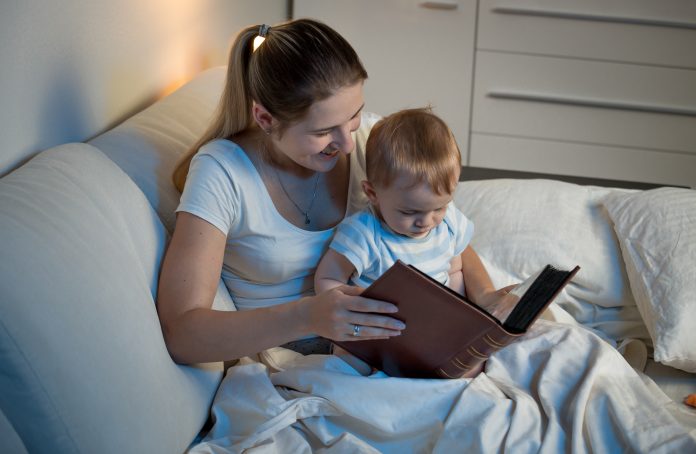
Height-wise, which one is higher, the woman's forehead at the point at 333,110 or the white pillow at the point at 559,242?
the woman's forehead at the point at 333,110

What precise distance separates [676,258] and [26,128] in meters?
1.27

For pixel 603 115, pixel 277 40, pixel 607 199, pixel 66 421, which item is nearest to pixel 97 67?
pixel 277 40

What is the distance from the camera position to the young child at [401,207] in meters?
1.46

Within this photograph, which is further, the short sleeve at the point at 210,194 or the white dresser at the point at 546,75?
the white dresser at the point at 546,75

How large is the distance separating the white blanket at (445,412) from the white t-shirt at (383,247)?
0.64 feet

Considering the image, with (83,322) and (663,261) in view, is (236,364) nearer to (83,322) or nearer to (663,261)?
(83,322)

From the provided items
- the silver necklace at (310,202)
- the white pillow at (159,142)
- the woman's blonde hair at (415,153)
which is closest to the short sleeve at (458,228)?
the woman's blonde hair at (415,153)

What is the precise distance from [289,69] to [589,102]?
6.97 feet

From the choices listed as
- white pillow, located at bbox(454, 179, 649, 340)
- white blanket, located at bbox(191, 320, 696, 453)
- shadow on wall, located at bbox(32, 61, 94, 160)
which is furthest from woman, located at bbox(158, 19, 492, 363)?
white pillow, located at bbox(454, 179, 649, 340)

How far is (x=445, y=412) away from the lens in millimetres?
1335

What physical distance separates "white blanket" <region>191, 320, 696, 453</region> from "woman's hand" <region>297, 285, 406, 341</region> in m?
0.13

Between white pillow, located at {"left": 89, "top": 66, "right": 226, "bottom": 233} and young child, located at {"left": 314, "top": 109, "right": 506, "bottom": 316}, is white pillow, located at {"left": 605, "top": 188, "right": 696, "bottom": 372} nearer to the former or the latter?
young child, located at {"left": 314, "top": 109, "right": 506, "bottom": 316}

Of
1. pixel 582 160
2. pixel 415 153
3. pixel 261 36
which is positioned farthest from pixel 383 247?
pixel 582 160

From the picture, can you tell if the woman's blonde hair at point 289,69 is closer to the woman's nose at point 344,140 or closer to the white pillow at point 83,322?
the woman's nose at point 344,140
